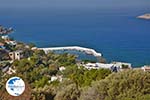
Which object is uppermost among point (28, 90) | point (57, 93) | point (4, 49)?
point (28, 90)

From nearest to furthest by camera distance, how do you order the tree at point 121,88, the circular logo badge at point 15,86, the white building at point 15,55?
the circular logo badge at point 15,86
the tree at point 121,88
the white building at point 15,55

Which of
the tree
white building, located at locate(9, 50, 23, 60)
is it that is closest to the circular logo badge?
the tree

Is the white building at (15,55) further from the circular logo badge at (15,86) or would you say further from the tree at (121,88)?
the circular logo badge at (15,86)

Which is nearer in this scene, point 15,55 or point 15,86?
point 15,86

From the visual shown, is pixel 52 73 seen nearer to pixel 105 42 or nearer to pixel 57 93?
pixel 57 93

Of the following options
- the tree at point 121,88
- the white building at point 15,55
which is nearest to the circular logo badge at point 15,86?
the tree at point 121,88

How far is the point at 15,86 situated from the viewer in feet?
12.1

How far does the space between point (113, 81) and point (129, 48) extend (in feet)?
66.1

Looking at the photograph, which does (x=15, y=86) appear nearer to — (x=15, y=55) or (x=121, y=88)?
(x=121, y=88)

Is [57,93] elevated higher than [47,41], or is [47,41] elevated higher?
[57,93]

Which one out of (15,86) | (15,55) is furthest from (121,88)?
(15,55)

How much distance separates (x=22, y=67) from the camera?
12516 mm

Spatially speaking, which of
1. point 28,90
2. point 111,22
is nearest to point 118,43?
point 111,22

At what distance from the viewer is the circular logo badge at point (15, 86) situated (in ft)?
12.0
